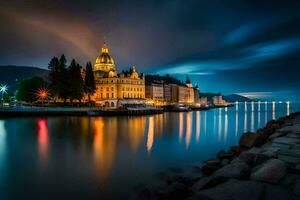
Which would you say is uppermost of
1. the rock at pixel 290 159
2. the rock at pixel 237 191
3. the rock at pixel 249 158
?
the rock at pixel 290 159

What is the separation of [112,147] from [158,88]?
396 ft

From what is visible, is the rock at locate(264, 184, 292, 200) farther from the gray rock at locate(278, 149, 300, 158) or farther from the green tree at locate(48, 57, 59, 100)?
the green tree at locate(48, 57, 59, 100)

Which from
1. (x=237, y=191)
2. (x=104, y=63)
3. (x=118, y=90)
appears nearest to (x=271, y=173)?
(x=237, y=191)

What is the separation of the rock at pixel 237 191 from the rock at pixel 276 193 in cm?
16

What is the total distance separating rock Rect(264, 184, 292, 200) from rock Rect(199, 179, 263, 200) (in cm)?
16

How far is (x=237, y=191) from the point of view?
24.0 feet

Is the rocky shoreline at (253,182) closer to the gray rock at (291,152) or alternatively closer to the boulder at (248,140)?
the gray rock at (291,152)

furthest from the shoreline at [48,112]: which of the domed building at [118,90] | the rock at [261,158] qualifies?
the rock at [261,158]

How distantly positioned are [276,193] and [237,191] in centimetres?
101

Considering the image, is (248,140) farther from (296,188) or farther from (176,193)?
(296,188)

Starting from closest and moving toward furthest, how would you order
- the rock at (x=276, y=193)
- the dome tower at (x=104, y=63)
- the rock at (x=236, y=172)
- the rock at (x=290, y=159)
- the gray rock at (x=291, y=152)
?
1. the rock at (x=276, y=193)
2. the rock at (x=236, y=172)
3. the rock at (x=290, y=159)
4. the gray rock at (x=291, y=152)
5. the dome tower at (x=104, y=63)

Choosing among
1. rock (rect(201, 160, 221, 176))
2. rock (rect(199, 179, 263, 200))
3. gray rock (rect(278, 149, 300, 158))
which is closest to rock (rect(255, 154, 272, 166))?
gray rock (rect(278, 149, 300, 158))

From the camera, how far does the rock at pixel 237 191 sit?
22.8ft

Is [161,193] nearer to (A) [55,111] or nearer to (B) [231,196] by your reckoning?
(B) [231,196]
